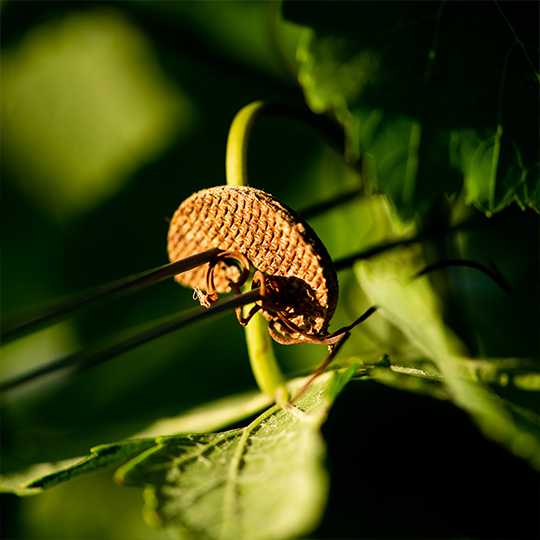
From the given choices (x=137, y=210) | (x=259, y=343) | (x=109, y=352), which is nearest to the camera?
(x=109, y=352)

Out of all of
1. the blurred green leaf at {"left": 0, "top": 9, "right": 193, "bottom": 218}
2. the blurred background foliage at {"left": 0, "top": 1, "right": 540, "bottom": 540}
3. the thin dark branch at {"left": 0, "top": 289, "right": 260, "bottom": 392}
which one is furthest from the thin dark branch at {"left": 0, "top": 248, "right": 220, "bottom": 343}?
the blurred green leaf at {"left": 0, "top": 9, "right": 193, "bottom": 218}

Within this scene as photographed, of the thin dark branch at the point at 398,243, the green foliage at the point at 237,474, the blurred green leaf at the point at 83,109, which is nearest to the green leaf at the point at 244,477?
the green foliage at the point at 237,474

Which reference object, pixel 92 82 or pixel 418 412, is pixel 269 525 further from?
pixel 92 82

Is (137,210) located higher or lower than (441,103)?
higher

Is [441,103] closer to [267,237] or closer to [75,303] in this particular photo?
[267,237]

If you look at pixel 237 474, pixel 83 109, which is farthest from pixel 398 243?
pixel 83 109

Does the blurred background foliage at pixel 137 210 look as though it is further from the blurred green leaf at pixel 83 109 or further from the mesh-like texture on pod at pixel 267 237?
the mesh-like texture on pod at pixel 267 237
